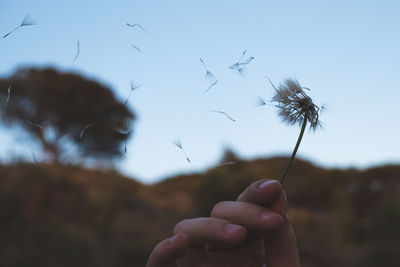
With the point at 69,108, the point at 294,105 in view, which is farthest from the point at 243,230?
the point at 69,108

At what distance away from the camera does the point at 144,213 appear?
1456 centimetres

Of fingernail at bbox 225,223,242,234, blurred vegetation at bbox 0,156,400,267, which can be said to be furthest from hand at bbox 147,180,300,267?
blurred vegetation at bbox 0,156,400,267

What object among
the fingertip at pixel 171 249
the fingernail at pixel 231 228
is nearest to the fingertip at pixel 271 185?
the fingernail at pixel 231 228

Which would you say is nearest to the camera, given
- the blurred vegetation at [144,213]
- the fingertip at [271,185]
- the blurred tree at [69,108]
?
the fingertip at [271,185]

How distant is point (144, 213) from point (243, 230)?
1418 centimetres

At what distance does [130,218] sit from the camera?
12.8 metres

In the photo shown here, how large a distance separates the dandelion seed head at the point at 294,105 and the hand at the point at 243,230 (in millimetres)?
212

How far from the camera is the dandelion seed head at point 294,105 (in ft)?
3.22

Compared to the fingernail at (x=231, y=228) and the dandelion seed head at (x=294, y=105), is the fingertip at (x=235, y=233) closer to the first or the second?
the fingernail at (x=231, y=228)

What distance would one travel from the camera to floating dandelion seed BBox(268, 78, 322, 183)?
98 centimetres

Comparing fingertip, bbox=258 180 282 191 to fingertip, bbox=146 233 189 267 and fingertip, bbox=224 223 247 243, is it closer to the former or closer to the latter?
fingertip, bbox=224 223 247 243

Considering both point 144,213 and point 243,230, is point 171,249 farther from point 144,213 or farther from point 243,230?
point 144,213

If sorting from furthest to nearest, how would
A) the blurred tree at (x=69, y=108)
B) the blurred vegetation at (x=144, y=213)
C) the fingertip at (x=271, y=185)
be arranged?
1. the blurred tree at (x=69, y=108)
2. the blurred vegetation at (x=144, y=213)
3. the fingertip at (x=271, y=185)

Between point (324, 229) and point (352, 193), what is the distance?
130 inches
